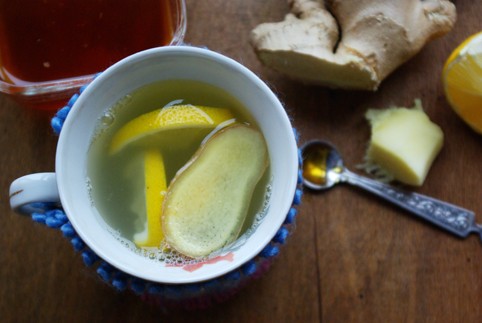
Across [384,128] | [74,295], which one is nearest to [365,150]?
[384,128]

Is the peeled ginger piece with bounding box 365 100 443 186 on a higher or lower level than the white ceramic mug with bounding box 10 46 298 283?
lower

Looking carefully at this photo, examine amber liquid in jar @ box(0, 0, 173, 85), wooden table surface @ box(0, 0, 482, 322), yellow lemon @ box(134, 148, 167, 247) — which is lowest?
wooden table surface @ box(0, 0, 482, 322)

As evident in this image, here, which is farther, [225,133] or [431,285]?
[431,285]

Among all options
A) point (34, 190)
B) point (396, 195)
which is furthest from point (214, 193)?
point (396, 195)

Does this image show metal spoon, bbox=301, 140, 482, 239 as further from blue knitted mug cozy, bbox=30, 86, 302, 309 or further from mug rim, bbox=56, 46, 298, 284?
mug rim, bbox=56, 46, 298, 284

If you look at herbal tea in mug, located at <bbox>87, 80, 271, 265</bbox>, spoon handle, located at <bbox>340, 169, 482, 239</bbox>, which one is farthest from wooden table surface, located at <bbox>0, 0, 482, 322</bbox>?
herbal tea in mug, located at <bbox>87, 80, 271, 265</bbox>

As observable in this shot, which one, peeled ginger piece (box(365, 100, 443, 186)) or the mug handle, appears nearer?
the mug handle

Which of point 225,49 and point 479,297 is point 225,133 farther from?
point 479,297

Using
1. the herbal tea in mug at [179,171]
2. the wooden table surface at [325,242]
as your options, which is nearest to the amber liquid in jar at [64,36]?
the wooden table surface at [325,242]
